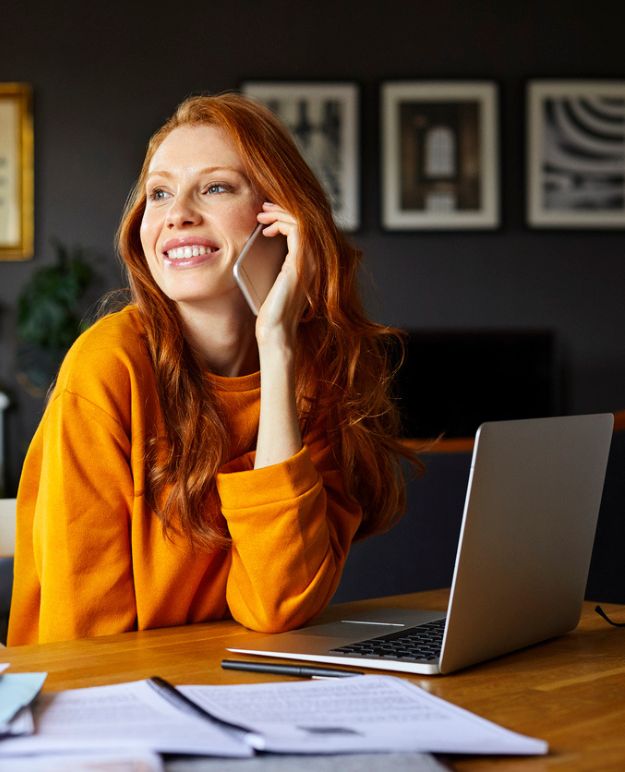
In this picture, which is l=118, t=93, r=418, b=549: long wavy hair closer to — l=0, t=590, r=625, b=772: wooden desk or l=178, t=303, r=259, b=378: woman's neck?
l=178, t=303, r=259, b=378: woman's neck

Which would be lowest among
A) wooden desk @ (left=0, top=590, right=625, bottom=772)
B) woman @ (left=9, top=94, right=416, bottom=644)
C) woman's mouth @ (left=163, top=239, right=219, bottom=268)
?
wooden desk @ (left=0, top=590, right=625, bottom=772)

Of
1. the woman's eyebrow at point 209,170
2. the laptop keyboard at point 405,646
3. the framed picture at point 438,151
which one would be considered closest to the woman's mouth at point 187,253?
the woman's eyebrow at point 209,170

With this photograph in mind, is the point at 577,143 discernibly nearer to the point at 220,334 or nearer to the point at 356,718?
the point at 220,334

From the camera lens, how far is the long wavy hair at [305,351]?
59.6 inches

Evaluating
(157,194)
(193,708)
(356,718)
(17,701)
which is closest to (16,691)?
(17,701)

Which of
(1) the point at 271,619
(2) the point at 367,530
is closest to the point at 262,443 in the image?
(1) the point at 271,619

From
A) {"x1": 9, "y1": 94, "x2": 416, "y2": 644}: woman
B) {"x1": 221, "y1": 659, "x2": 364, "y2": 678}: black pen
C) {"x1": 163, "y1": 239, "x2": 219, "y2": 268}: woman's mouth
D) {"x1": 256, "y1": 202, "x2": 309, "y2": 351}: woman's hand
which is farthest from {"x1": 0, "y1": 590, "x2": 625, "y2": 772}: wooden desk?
{"x1": 163, "y1": 239, "x2": 219, "y2": 268}: woman's mouth

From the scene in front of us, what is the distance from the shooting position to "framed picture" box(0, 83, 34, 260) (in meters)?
5.45

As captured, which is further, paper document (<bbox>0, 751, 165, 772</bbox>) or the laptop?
the laptop

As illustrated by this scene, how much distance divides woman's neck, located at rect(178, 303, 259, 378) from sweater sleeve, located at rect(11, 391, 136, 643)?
0.23 meters

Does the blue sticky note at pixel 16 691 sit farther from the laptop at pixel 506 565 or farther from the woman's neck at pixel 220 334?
the woman's neck at pixel 220 334

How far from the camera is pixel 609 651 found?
1217 mm

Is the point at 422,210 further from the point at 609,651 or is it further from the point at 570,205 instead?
the point at 609,651

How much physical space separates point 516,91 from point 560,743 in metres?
5.10
